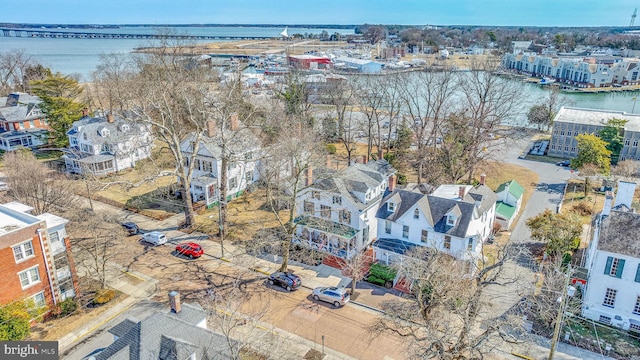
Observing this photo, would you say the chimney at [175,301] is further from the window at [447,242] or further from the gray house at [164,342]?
the window at [447,242]

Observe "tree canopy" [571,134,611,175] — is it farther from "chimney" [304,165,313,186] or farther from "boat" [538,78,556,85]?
"boat" [538,78,556,85]

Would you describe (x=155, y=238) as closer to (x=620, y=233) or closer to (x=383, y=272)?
(x=383, y=272)

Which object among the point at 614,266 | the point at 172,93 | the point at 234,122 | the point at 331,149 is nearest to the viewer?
the point at 614,266

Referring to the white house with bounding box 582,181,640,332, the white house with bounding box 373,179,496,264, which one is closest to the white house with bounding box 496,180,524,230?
the white house with bounding box 373,179,496,264

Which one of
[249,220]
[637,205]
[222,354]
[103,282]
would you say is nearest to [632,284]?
[637,205]

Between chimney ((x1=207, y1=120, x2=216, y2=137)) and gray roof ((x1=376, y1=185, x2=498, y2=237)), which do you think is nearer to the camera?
gray roof ((x1=376, y1=185, x2=498, y2=237))

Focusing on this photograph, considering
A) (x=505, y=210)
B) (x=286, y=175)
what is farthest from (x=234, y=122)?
(x=505, y=210)

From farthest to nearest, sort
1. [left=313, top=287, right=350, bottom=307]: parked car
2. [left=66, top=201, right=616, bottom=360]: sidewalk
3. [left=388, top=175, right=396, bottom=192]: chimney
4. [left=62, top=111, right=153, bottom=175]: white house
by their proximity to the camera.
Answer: [left=62, top=111, right=153, bottom=175]: white house → [left=388, top=175, right=396, bottom=192]: chimney → [left=313, top=287, right=350, bottom=307]: parked car → [left=66, top=201, right=616, bottom=360]: sidewalk
